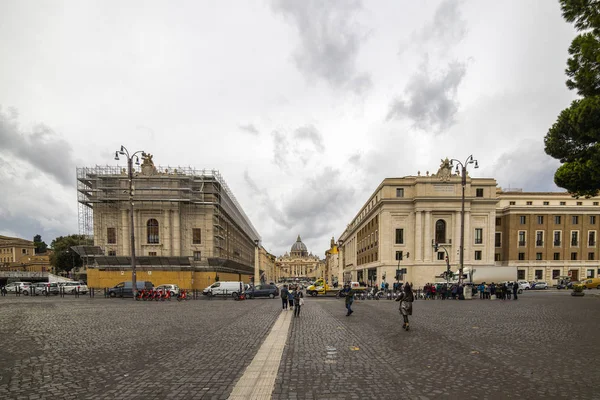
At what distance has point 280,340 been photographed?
1015 cm

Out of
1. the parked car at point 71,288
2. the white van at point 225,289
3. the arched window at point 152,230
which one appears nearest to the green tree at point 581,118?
the white van at point 225,289

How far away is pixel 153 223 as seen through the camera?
45000 millimetres

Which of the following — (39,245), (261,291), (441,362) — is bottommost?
(39,245)

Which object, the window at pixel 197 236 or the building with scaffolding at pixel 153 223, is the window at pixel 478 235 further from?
the window at pixel 197 236

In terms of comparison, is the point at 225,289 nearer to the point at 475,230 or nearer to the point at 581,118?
the point at 581,118

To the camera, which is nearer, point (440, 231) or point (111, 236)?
point (111, 236)

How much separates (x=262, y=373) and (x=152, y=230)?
141 ft

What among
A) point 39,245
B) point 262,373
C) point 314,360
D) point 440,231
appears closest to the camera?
point 262,373

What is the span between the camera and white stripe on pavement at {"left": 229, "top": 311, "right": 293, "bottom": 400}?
559 cm

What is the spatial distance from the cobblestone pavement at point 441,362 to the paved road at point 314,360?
25mm

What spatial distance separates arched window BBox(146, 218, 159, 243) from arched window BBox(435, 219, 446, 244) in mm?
42805

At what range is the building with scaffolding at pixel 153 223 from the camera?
135 ft

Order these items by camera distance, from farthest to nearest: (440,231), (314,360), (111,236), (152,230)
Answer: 1. (440,231)
2. (152,230)
3. (111,236)
4. (314,360)

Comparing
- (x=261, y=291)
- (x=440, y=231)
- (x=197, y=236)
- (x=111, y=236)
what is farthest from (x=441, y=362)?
(x=440, y=231)
